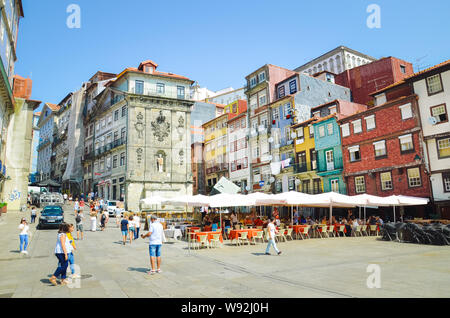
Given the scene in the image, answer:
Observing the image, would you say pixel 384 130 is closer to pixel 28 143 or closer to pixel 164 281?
pixel 164 281

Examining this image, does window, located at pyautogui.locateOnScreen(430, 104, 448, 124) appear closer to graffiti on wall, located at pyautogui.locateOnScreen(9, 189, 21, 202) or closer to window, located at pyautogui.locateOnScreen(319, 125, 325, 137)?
window, located at pyautogui.locateOnScreen(319, 125, 325, 137)

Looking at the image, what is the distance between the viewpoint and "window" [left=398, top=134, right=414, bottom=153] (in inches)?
990

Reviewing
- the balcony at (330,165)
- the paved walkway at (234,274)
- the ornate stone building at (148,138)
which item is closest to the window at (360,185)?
the balcony at (330,165)

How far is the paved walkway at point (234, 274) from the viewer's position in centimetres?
697

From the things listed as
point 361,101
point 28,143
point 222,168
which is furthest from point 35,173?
point 361,101

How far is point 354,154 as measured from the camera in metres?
30.1

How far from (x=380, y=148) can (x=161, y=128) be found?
28792 mm

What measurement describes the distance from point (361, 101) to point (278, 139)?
38.2 ft

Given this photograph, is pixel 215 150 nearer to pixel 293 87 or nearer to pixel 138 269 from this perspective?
pixel 293 87

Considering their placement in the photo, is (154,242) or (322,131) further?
(322,131)

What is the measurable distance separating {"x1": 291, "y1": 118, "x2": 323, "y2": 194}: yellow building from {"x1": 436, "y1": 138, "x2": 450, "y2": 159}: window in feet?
39.7

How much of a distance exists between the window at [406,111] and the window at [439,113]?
1620mm

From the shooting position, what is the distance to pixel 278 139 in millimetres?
39406

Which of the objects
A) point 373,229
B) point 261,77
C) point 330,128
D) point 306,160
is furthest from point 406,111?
point 261,77
